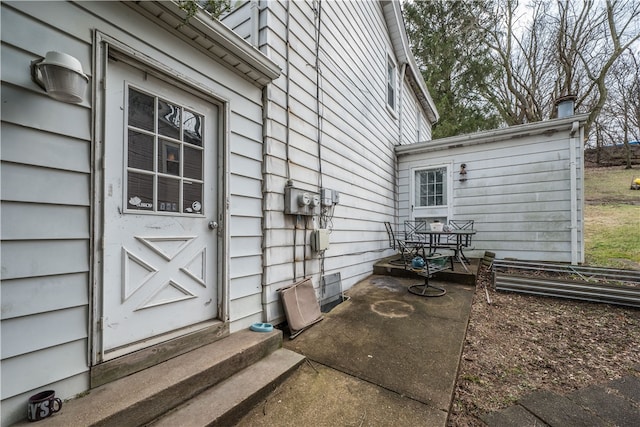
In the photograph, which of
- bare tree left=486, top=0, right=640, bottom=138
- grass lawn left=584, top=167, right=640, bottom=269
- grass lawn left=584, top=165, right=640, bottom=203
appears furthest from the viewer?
grass lawn left=584, top=165, right=640, bottom=203

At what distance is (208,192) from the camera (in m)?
2.25

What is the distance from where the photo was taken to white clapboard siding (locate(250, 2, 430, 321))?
9.16 ft

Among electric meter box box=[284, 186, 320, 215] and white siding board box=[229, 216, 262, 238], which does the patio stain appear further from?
white siding board box=[229, 216, 262, 238]

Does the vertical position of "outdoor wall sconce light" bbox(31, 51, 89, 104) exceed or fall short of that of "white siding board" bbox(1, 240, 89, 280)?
it exceeds it

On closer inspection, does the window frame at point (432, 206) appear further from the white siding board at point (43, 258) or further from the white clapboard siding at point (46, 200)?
the white siding board at point (43, 258)

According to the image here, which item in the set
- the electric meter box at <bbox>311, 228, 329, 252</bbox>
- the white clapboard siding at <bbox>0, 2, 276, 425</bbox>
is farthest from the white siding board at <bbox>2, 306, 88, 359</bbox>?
the electric meter box at <bbox>311, 228, 329, 252</bbox>

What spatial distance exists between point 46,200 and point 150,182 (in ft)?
1.89

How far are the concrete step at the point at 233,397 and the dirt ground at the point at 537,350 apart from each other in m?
1.22

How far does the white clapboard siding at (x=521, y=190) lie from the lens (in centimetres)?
487

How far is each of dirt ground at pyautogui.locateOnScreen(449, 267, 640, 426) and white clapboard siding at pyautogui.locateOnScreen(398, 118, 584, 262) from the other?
72.4 inches


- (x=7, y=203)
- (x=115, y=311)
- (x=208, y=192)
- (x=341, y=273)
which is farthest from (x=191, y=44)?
(x=341, y=273)

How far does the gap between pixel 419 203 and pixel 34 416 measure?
6.68 m

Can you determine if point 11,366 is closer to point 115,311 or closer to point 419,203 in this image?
→ point 115,311

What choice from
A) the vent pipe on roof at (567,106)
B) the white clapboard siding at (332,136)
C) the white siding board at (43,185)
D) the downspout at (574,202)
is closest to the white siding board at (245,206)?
the white clapboard siding at (332,136)
